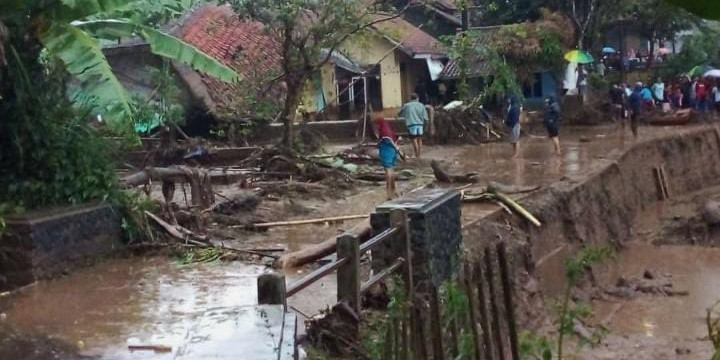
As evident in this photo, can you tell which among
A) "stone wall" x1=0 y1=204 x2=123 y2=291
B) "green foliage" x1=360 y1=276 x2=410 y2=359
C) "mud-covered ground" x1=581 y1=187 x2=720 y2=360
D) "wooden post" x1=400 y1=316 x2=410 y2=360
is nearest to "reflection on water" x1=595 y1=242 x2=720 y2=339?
"mud-covered ground" x1=581 y1=187 x2=720 y2=360

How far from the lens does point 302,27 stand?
1948 centimetres

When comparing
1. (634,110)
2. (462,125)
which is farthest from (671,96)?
(462,125)

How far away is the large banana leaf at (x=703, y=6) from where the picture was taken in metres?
3.37

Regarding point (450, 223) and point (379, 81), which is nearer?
point (450, 223)

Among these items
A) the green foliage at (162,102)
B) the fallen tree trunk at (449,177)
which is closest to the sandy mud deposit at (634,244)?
the fallen tree trunk at (449,177)

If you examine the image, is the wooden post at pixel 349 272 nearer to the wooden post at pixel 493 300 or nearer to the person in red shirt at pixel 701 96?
the wooden post at pixel 493 300

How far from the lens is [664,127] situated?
27828mm

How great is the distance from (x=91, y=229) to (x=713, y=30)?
28950mm

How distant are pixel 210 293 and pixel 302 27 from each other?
10630mm

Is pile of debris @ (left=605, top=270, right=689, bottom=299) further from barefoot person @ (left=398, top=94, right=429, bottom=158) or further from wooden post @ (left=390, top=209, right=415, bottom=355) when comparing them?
wooden post @ (left=390, top=209, right=415, bottom=355)

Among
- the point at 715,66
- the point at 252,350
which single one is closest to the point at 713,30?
the point at 715,66

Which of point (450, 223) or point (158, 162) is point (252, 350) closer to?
point (450, 223)

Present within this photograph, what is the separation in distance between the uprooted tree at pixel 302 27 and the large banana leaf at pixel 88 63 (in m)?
7.99

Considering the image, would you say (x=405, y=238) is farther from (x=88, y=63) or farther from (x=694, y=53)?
(x=694, y=53)
